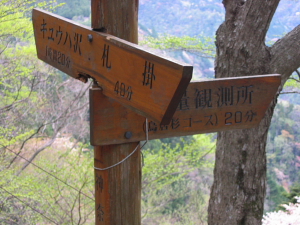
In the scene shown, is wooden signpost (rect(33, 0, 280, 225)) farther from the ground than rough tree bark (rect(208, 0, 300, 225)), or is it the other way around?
rough tree bark (rect(208, 0, 300, 225))

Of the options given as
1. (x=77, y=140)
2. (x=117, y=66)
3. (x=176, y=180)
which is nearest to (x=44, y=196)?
(x=77, y=140)

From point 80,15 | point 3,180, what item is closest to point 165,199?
point 3,180

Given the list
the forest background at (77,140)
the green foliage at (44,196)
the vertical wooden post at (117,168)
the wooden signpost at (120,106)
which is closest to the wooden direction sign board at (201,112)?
the wooden signpost at (120,106)

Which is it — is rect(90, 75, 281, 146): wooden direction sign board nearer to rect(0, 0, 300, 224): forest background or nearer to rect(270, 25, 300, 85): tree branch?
rect(0, 0, 300, 224): forest background

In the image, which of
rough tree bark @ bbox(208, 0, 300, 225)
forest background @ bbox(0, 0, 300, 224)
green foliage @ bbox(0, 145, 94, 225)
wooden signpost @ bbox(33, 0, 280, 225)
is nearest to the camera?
wooden signpost @ bbox(33, 0, 280, 225)

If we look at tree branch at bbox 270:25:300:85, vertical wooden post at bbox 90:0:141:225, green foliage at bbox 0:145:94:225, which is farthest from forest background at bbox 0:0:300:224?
vertical wooden post at bbox 90:0:141:225

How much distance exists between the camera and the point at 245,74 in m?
2.77

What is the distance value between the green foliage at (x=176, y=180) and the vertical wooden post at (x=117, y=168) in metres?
5.19

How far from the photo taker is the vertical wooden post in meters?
1.30

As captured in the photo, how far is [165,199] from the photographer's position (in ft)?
33.4

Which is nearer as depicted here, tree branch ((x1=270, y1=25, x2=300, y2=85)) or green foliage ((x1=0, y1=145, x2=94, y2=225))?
tree branch ((x1=270, y1=25, x2=300, y2=85))

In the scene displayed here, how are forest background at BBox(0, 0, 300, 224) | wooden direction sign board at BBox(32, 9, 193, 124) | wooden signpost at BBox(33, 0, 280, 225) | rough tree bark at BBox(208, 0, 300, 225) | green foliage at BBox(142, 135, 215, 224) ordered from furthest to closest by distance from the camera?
green foliage at BBox(142, 135, 215, 224) < forest background at BBox(0, 0, 300, 224) < rough tree bark at BBox(208, 0, 300, 225) < wooden signpost at BBox(33, 0, 280, 225) < wooden direction sign board at BBox(32, 9, 193, 124)

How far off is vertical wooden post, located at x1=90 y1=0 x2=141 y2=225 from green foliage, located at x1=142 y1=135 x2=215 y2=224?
204 inches

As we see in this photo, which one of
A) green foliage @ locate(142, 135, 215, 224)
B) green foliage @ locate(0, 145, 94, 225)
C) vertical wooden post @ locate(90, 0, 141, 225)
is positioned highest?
green foliage @ locate(142, 135, 215, 224)
